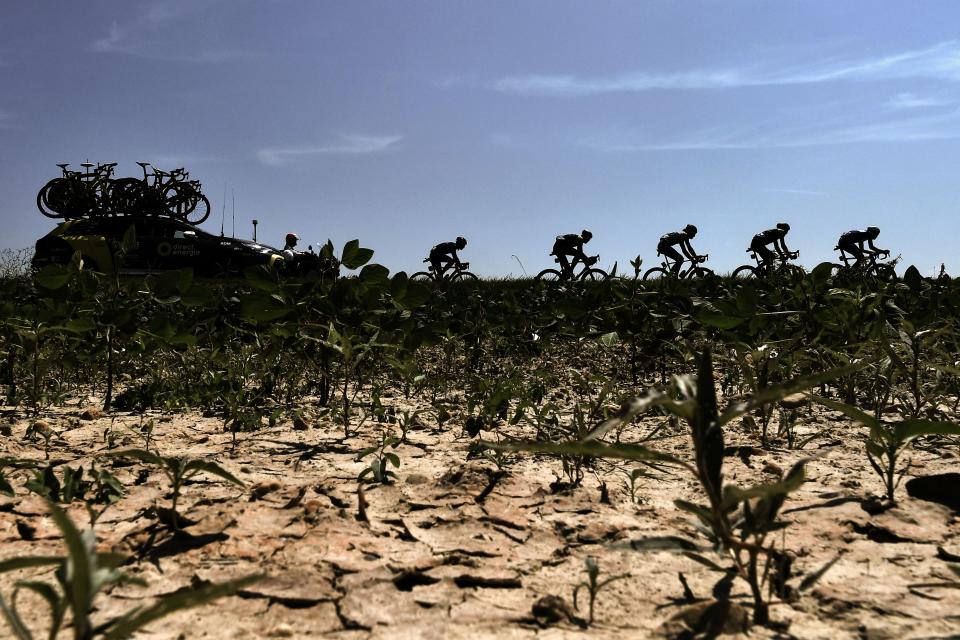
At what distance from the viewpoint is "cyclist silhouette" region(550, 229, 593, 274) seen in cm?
1035

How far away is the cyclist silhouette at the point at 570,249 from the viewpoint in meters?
10.4

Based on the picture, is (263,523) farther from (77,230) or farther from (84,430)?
(77,230)

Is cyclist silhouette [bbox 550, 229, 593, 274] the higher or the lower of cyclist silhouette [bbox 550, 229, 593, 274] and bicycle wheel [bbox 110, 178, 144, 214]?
the lower

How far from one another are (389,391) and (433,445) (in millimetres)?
1291

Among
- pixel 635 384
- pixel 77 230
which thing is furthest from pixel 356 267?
pixel 77 230

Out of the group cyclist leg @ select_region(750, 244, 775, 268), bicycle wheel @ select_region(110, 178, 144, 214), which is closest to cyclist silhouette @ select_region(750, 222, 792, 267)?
cyclist leg @ select_region(750, 244, 775, 268)

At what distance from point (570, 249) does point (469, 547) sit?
914cm

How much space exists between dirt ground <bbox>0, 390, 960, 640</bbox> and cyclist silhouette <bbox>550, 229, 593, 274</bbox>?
800 cm

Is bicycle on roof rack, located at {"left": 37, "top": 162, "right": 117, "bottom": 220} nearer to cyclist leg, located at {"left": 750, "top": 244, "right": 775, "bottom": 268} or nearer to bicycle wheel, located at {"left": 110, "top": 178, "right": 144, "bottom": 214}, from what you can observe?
bicycle wheel, located at {"left": 110, "top": 178, "right": 144, "bottom": 214}

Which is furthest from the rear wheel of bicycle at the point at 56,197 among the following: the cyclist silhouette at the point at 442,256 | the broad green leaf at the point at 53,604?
the broad green leaf at the point at 53,604

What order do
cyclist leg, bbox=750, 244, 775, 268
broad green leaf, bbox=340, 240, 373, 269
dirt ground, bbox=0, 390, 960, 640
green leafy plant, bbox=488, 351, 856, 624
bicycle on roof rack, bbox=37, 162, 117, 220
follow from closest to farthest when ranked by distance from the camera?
green leafy plant, bbox=488, 351, 856, 624
dirt ground, bbox=0, 390, 960, 640
broad green leaf, bbox=340, 240, 373, 269
cyclist leg, bbox=750, 244, 775, 268
bicycle on roof rack, bbox=37, 162, 117, 220

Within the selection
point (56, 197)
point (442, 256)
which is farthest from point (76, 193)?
point (442, 256)

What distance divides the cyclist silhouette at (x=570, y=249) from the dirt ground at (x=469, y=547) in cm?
800

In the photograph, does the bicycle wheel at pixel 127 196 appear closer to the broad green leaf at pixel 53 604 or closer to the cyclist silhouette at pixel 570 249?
the cyclist silhouette at pixel 570 249
